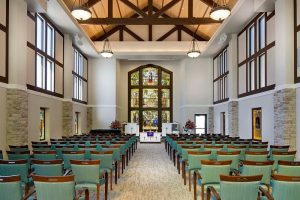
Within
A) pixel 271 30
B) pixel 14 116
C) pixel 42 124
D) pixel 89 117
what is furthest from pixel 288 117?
pixel 89 117

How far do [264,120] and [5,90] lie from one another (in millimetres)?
9046

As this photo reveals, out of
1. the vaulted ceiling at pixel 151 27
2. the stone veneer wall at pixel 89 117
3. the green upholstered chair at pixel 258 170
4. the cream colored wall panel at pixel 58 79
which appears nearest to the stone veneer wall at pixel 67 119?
the cream colored wall panel at pixel 58 79

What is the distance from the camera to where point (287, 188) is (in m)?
3.61

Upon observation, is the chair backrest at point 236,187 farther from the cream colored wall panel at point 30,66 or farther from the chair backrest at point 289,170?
the cream colored wall panel at point 30,66

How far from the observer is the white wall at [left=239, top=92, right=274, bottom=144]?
1162 cm

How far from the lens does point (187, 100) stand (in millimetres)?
22547

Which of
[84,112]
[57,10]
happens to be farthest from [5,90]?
[84,112]

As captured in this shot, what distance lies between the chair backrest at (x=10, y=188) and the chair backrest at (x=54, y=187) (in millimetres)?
217

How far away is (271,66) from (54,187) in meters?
9.94

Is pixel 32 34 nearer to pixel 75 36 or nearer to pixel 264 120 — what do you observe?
pixel 75 36

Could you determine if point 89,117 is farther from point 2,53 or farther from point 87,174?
point 87,174

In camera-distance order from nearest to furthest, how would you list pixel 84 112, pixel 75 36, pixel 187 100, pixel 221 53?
1. pixel 75 36
2. pixel 221 53
3. pixel 84 112
4. pixel 187 100

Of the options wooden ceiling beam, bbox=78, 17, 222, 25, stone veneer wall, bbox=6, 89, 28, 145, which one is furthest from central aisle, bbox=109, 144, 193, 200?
wooden ceiling beam, bbox=78, 17, 222, 25

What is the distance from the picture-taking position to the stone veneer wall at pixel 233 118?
51.4 ft
